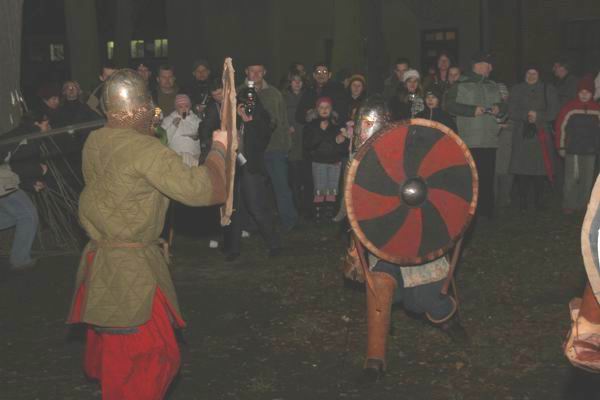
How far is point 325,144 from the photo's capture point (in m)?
11.5

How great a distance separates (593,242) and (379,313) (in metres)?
3.14

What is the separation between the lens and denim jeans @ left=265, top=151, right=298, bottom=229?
11.1 m

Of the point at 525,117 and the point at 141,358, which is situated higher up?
the point at 525,117

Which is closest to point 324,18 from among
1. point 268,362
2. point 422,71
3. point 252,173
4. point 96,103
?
point 422,71

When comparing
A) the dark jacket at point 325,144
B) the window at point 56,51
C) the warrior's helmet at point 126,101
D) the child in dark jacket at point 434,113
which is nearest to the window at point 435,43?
the dark jacket at point 325,144

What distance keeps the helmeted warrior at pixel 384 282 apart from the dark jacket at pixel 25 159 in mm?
4244

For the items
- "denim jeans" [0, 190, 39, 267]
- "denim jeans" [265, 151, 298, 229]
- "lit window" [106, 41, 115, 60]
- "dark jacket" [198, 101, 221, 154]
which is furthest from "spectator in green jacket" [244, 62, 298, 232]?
"lit window" [106, 41, 115, 60]

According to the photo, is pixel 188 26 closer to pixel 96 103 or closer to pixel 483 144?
pixel 96 103

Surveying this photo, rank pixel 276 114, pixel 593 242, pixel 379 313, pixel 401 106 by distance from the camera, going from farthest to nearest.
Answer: pixel 401 106, pixel 276 114, pixel 379 313, pixel 593 242

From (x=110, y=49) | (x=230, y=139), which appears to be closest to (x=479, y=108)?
(x=230, y=139)

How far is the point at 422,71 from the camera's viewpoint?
83.6ft

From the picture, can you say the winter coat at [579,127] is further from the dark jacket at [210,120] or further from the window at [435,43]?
the window at [435,43]

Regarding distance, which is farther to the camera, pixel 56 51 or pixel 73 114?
pixel 56 51

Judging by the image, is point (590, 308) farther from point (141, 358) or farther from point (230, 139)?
point (141, 358)
